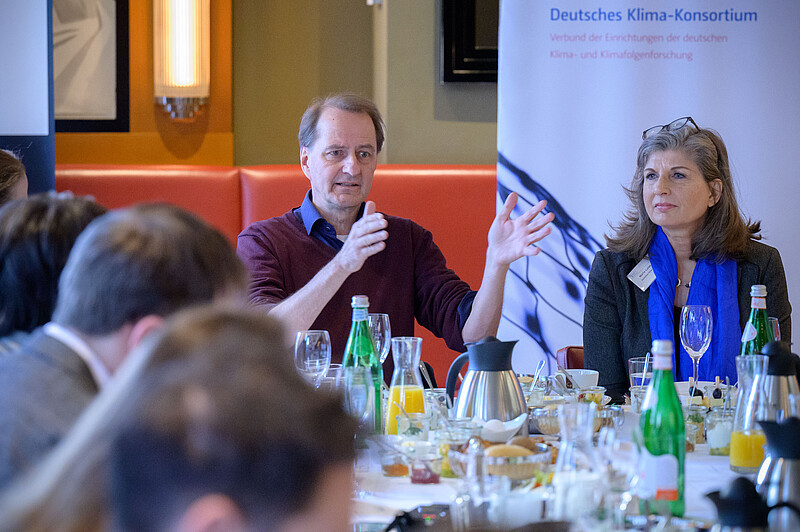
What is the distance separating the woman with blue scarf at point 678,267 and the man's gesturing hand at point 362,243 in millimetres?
833

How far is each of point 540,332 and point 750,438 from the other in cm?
191

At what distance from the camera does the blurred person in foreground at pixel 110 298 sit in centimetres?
107

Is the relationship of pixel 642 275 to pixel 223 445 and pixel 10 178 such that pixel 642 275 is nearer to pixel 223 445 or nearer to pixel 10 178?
pixel 10 178

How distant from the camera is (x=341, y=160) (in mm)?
3020

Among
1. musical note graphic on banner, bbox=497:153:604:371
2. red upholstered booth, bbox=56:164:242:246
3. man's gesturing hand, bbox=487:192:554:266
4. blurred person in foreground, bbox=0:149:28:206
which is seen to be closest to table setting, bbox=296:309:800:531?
man's gesturing hand, bbox=487:192:554:266

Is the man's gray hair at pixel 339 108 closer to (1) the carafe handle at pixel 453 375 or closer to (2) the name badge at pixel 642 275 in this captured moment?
(2) the name badge at pixel 642 275

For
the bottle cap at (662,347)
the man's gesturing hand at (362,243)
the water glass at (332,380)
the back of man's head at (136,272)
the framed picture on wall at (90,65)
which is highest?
the framed picture on wall at (90,65)

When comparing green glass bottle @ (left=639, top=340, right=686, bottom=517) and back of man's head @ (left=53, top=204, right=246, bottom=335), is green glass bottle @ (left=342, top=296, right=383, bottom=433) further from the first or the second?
back of man's head @ (left=53, top=204, right=246, bottom=335)

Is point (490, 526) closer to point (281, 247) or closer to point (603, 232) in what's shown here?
point (281, 247)

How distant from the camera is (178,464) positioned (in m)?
0.57

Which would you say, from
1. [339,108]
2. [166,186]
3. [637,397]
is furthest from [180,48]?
[637,397]

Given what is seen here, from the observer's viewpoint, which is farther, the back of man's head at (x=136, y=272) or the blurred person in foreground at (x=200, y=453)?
the back of man's head at (x=136, y=272)

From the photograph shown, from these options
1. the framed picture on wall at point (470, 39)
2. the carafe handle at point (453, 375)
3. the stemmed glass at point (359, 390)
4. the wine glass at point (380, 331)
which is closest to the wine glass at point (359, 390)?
the stemmed glass at point (359, 390)

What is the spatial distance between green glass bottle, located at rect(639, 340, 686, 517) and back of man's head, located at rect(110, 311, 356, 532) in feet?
2.88
